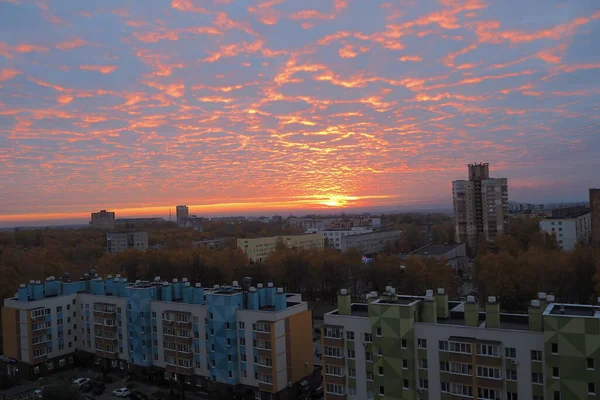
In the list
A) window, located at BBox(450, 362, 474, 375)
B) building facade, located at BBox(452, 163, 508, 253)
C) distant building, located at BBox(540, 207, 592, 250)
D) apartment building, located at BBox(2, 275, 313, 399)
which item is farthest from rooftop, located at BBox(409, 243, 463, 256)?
window, located at BBox(450, 362, 474, 375)

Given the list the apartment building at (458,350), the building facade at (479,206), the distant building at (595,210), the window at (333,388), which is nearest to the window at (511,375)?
the apartment building at (458,350)

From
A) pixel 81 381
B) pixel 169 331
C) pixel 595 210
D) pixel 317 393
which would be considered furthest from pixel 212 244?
pixel 317 393

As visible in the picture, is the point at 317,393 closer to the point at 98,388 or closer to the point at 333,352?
the point at 333,352

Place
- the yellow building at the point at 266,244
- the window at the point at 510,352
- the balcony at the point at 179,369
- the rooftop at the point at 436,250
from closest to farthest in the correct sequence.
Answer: the window at the point at 510,352, the balcony at the point at 179,369, the rooftop at the point at 436,250, the yellow building at the point at 266,244

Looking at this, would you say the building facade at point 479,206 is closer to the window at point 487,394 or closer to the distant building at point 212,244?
the distant building at point 212,244

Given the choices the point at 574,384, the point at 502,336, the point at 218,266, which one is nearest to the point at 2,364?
the point at 218,266

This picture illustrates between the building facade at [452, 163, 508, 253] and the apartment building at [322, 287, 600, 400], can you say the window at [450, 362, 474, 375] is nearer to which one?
the apartment building at [322, 287, 600, 400]
